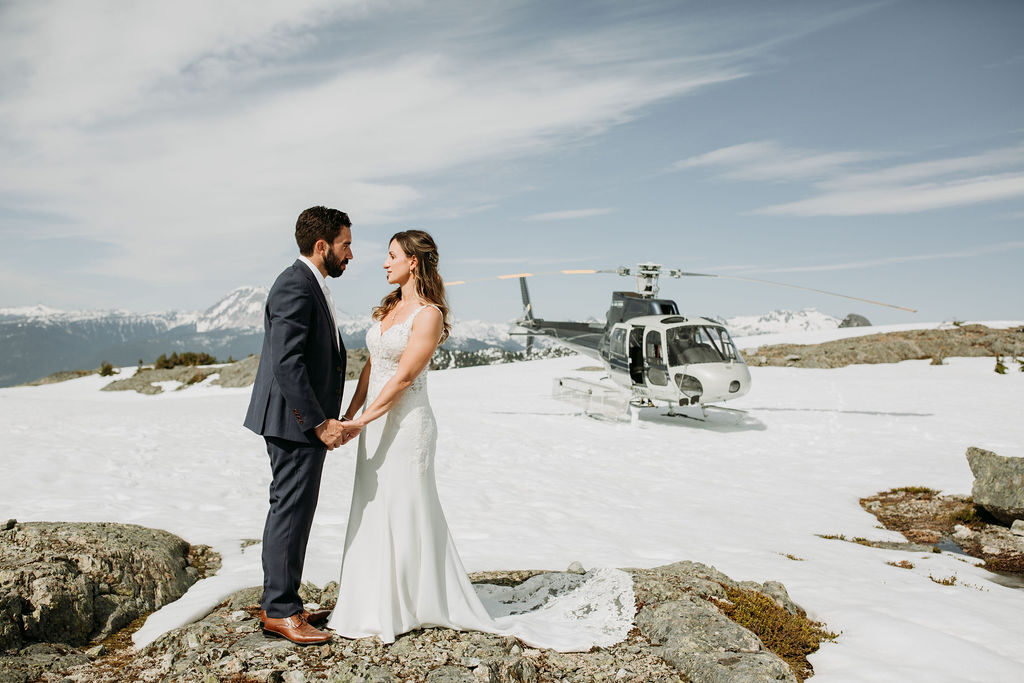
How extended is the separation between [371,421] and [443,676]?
1.42 metres

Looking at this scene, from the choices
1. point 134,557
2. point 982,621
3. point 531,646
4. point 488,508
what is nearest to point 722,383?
point 488,508

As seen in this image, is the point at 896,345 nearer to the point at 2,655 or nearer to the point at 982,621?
the point at 982,621

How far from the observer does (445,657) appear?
11.3ft

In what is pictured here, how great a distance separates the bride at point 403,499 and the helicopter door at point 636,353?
36.4ft

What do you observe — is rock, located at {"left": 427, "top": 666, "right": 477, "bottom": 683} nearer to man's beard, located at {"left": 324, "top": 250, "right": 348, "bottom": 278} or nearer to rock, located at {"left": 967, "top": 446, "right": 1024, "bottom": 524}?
man's beard, located at {"left": 324, "top": 250, "right": 348, "bottom": 278}

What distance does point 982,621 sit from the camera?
5.05 metres

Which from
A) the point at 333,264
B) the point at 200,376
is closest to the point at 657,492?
the point at 333,264

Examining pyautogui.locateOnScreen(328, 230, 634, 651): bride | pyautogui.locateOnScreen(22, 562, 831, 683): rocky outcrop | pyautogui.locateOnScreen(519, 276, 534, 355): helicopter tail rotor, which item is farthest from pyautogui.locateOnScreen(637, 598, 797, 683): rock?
pyautogui.locateOnScreen(519, 276, 534, 355): helicopter tail rotor

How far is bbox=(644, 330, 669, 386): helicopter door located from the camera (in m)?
13.8

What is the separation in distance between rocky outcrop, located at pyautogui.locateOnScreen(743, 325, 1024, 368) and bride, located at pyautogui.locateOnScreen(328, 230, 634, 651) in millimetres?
26592

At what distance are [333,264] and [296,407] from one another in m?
0.90

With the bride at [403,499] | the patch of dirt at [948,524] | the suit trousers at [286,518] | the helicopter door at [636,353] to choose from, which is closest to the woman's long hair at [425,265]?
the bride at [403,499]

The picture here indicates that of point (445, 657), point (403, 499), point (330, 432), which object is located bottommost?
point (445, 657)

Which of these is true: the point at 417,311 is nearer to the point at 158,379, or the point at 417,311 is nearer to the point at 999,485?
the point at 999,485
